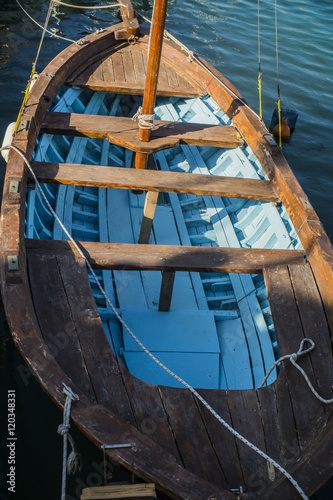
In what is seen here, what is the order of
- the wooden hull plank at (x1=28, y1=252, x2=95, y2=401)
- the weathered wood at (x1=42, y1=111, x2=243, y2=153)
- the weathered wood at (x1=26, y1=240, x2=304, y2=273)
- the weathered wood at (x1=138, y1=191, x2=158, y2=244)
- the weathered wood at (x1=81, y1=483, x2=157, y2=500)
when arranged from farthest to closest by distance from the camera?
the weathered wood at (x1=42, y1=111, x2=243, y2=153), the weathered wood at (x1=138, y1=191, x2=158, y2=244), the weathered wood at (x1=26, y1=240, x2=304, y2=273), the wooden hull plank at (x1=28, y1=252, x2=95, y2=401), the weathered wood at (x1=81, y1=483, x2=157, y2=500)

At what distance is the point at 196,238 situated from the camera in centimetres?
581

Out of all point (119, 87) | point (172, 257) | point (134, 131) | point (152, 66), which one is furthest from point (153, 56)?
point (172, 257)

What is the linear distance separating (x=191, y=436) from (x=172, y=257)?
5.17ft

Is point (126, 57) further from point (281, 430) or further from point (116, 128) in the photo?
point (281, 430)

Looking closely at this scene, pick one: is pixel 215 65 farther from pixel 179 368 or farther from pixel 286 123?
pixel 179 368

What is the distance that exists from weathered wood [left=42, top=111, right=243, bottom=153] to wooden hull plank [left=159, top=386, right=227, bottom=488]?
3051 millimetres

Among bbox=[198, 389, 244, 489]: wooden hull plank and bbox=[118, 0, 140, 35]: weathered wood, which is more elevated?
bbox=[118, 0, 140, 35]: weathered wood

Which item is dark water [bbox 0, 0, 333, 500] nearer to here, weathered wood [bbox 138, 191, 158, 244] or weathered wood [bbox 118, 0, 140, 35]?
weathered wood [bbox 138, 191, 158, 244]

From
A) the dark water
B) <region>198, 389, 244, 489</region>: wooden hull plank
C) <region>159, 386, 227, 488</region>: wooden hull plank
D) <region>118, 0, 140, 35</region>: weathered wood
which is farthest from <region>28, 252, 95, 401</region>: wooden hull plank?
<region>118, 0, 140, 35</region>: weathered wood

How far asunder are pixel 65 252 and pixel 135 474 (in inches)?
77.0

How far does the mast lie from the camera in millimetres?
4402

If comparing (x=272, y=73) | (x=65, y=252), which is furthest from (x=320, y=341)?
(x=272, y=73)

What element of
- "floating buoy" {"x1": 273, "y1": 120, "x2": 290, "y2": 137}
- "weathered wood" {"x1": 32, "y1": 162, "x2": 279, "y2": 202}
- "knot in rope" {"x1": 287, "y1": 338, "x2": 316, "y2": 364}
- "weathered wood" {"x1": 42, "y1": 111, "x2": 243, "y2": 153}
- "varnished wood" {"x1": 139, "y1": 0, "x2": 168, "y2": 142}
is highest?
"floating buoy" {"x1": 273, "y1": 120, "x2": 290, "y2": 137}

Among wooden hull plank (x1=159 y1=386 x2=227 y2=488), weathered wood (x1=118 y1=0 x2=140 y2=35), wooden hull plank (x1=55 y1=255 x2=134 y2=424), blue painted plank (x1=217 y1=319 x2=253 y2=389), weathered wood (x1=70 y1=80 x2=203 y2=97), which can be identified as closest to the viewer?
wooden hull plank (x1=159 y1=386 x2=227 y2=488)
